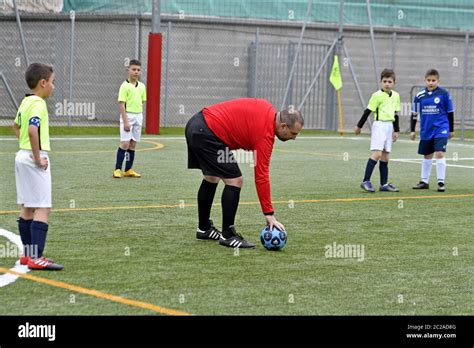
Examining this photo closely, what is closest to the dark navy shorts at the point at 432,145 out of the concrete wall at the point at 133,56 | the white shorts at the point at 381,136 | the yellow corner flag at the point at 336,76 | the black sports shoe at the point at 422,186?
the black sports shoe at the point at 422,186

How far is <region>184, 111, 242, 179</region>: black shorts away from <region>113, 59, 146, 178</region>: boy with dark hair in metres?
6.64

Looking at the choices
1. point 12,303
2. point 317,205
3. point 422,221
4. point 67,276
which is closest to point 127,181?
point 317,205

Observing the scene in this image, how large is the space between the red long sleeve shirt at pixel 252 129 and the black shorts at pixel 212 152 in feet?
0.20

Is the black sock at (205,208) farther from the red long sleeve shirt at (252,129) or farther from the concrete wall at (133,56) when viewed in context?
the concrete wall at (133,56)

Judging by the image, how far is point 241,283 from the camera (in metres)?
8.31

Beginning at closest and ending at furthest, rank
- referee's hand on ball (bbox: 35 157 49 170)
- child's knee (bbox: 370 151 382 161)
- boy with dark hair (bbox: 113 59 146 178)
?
1. referee's hand on ball (bbox: 35 157 49 170)
2. child's knee (bbox: 370 151 382 161)
3. boy with dark hair (bbox: 113 59 146 178)

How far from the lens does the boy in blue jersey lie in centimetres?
1631

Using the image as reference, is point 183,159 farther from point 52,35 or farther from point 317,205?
point 52,35

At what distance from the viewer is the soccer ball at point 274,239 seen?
982 centimetres

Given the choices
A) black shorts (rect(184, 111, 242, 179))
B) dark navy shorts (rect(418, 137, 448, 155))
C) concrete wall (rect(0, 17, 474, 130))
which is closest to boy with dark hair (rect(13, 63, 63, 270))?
black shorts (rect(184, 111, 242, 179))

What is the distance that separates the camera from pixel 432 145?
16.6m

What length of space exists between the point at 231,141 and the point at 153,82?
19227 millimetres

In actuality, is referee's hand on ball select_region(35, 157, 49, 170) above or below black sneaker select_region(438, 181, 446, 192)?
above

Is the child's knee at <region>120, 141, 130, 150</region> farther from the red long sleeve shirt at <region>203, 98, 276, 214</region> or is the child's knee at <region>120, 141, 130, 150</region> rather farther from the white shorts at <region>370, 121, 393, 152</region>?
the red long sleeve shirt at <region>203, 98, 276, 214</region>
